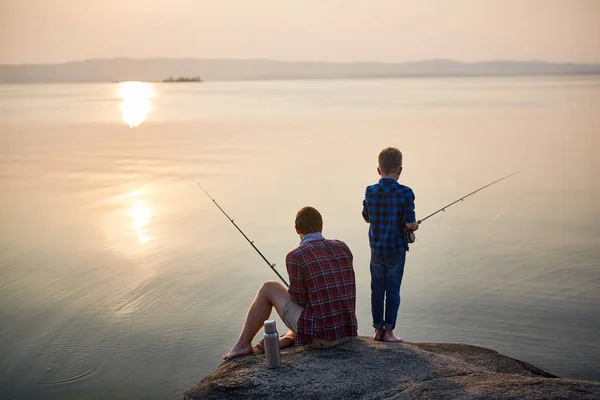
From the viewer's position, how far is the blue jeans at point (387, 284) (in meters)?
4.56

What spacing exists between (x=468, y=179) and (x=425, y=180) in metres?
0.74

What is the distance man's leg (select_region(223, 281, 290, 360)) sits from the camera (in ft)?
14.2

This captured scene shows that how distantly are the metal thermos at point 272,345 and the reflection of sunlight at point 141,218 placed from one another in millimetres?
4090

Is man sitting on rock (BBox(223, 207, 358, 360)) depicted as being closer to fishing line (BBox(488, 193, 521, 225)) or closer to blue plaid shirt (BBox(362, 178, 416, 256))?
blue plaid shirt (BBox(362, 178, 416, 256))

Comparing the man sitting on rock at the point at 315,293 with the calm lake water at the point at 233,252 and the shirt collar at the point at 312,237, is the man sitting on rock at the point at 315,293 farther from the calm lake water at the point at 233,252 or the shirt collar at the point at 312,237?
the calm lake water at the point at 233,252

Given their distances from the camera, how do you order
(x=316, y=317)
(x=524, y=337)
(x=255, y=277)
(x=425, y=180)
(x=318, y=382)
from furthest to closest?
(x=425, y=180) < (x=255, y=277) < (x=524, y=337) < (x=316, y=317) < (x=318, y=382)

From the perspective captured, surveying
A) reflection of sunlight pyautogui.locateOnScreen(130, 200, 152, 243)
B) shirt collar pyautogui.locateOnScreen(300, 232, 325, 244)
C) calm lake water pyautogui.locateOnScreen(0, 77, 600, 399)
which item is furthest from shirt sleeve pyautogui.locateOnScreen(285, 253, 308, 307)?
reflection of sunlight pyautogui.locateOnScreen(130, 200, 152, 243)

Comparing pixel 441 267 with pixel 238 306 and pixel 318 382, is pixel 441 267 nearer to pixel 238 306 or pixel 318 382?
pixel 238 306

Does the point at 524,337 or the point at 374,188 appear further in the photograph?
the point at 524,337

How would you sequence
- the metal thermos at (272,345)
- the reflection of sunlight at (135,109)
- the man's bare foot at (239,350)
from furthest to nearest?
the reflection of sunlight at (135,109), the man's bare foot at (239,350), the metal thermos at (272,345)

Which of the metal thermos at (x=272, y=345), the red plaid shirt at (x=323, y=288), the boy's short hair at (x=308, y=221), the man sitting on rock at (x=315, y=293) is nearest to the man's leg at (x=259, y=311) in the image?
the man sitting on rock at (x=315, y=293)

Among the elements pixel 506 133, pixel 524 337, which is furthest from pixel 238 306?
pixel 506 133

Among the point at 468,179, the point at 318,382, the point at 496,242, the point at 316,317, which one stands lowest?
the point at 318,382

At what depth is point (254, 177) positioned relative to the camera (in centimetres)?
1171
